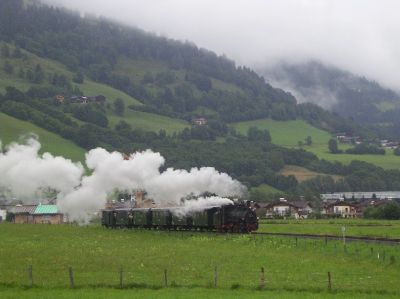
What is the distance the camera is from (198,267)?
4728 centimetres

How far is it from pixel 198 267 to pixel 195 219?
39228mm

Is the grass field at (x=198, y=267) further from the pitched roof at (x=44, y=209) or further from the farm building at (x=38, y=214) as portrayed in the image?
the pitched roof at (x=44, y=209)

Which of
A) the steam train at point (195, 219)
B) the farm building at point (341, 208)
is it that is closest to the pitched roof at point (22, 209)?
the steam train at point (195, 219)

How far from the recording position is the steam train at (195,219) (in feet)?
272

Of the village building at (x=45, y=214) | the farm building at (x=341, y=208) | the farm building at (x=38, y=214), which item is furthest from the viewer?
the farm building at (x=341, y=208)

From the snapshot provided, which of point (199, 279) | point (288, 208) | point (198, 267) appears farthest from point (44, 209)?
point (199, 279)

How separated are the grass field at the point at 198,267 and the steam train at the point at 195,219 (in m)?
9.88

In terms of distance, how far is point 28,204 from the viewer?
6688 inches

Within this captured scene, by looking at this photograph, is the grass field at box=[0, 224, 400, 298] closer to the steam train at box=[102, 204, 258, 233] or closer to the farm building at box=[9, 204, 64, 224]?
the steam train at box=[102, 204, 258, 233]

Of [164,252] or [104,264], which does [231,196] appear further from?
[104,264]

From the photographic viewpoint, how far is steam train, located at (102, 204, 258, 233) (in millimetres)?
83000

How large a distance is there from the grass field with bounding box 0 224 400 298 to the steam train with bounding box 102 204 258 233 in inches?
389

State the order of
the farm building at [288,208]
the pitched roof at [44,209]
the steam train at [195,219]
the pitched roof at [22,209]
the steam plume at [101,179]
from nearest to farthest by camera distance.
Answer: the steam train at [195,219]
the steam plume at [101,179]
the pitched roof at [44,209]
the pitched roof at [22,209]
the farm building at [288,208]

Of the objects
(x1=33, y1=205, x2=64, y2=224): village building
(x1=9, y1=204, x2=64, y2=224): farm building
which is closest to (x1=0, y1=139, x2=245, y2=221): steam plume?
(x1=33, y1=205, x2=64, y2=224): village building
